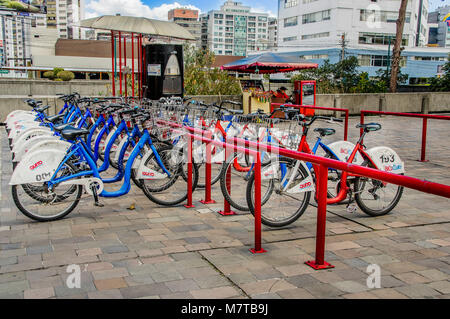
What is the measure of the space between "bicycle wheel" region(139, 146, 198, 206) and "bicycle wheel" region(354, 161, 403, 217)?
2023 millimetres

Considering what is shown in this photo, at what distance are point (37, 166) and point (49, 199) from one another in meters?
0.41

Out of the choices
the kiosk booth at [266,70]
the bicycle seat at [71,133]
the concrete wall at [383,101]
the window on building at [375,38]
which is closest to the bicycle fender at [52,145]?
the bicycle seat at [71,133]

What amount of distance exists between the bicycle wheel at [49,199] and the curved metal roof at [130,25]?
5.89m

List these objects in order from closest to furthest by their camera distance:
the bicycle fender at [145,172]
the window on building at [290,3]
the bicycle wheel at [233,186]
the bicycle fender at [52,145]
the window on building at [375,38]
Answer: the bicycle fender at [52,145]
the bicycle wheel at [233,186]
the bicycle fender at [145,172]
the window on building at [375,38]
the window on building at [290,3]

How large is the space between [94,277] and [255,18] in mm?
188550

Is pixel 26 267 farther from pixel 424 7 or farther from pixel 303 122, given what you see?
pixel 424 7

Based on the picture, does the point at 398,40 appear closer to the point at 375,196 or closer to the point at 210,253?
the point at 375,196

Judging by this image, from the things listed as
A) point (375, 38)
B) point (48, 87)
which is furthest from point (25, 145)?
point (375, 38)

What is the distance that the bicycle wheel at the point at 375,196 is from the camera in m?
5.61

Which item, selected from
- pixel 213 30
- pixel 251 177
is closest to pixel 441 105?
pixel 251 177

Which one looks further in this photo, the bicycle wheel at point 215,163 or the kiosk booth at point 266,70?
the kiosk booth at point 266,70

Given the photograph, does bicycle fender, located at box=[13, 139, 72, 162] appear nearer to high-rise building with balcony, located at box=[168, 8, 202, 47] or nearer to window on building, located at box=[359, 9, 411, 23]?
window on building, located at box=[359, 9, 411, 23]

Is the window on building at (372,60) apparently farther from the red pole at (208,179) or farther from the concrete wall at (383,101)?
the red pole at (208,179)

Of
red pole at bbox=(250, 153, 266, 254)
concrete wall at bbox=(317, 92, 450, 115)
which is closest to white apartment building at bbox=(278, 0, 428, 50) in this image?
concrete wall at bbox=(317, 92, 450, 115)
